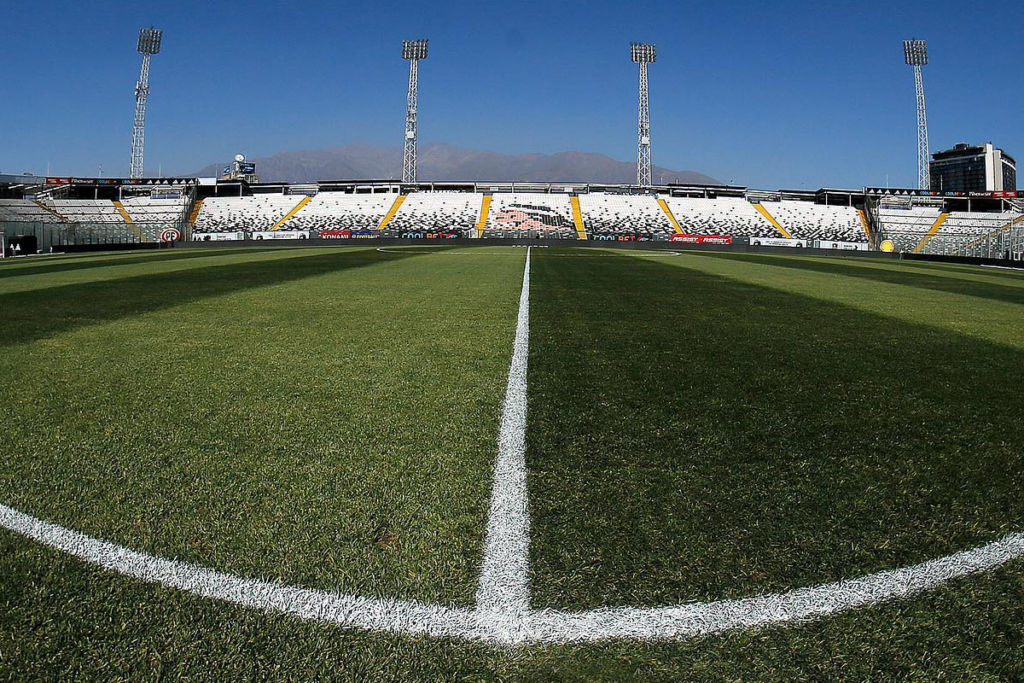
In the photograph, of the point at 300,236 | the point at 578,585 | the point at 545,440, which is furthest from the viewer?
the point at 300,236

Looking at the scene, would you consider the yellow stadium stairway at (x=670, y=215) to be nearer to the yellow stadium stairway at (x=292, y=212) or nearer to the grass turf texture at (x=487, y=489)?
the yellow stadium stairway at (x=292, y=212)

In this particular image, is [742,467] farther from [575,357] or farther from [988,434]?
[575,357]

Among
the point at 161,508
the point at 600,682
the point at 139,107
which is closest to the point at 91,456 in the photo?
the point at 161,508

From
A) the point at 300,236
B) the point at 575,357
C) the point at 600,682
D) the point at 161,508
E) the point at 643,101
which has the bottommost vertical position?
the point at 600,682

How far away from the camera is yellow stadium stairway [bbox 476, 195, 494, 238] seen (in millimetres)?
59906

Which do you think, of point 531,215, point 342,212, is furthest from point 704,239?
point 342,212

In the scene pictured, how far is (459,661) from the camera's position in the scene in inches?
55.1

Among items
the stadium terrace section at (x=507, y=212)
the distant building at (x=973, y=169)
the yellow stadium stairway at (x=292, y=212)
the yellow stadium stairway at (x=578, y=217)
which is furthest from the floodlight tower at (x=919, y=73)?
the distant building at (x=973, y=169)

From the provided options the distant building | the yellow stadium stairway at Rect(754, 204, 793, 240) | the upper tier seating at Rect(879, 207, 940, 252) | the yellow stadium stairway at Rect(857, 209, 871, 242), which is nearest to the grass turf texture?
the yellow stadium stairway at Rect(754, 204, 793, 240)

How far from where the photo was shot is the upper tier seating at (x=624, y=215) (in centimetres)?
6069

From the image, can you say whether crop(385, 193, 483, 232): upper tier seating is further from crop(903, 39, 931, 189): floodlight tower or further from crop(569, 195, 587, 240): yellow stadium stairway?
crop(903, 39, 931, 189): floodlight tower

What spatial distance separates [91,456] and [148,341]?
3054 mm

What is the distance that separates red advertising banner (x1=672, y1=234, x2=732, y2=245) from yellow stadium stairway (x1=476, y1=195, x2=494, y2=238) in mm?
17725

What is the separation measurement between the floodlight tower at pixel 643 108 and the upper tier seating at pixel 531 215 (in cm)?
862
